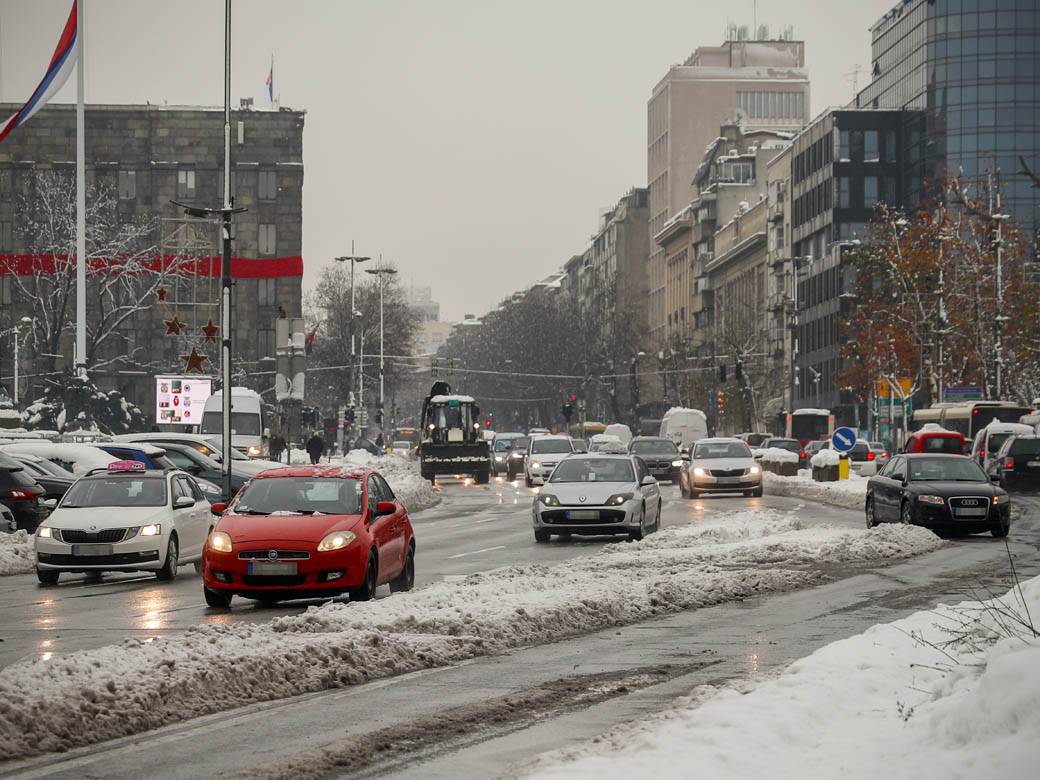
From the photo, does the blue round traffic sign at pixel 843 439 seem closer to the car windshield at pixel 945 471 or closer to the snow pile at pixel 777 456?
the car windshield at pixel 945 471

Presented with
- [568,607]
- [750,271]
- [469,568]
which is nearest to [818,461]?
[469,568]

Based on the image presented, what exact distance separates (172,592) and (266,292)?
4017 inches

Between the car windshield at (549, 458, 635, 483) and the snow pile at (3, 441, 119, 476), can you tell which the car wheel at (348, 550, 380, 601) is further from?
the snow pile at (3, 441, 119, 476)

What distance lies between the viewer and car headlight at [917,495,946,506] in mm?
30484

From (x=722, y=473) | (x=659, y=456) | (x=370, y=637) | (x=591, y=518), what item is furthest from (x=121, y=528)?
(x=659, y=456)

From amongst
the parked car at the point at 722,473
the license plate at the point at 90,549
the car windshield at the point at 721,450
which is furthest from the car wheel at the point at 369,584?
the car windshield at the point at 721,450

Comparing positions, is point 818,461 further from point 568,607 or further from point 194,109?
point 194,109

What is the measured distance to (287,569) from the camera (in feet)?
60.7

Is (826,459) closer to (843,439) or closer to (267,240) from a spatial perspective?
(843,439)

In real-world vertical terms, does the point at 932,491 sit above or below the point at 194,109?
below

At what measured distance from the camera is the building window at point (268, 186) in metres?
122

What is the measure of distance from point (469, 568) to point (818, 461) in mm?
37435

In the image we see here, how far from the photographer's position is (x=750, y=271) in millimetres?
146250

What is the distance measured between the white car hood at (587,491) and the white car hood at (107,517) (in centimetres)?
848
